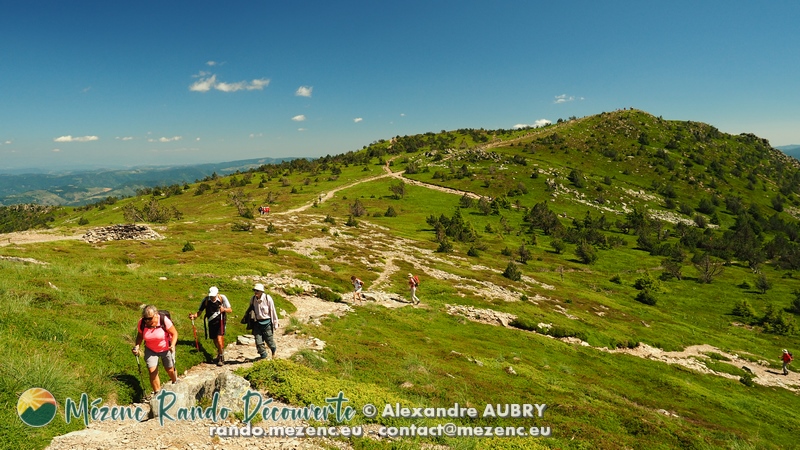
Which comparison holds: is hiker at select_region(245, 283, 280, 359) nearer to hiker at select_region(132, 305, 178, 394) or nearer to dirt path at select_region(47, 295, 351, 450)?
hiker at select_region(132, 305, 178, 394)

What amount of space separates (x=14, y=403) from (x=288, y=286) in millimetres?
23731

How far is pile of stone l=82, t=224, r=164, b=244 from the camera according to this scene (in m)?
53.7

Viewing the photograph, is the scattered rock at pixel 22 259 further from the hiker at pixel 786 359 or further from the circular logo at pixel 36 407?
the hiker at pixel 786 359

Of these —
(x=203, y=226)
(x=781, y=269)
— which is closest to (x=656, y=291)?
(x=781, y=269)

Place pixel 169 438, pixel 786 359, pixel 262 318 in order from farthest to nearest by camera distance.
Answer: pixel 786 359
pixel 262 318
pixel 169 438

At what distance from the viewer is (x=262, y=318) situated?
15883 millimetres

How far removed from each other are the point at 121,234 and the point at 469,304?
54.2m

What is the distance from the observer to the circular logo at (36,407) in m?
9.19

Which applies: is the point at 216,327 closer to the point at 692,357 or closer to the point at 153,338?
the point at 153,338

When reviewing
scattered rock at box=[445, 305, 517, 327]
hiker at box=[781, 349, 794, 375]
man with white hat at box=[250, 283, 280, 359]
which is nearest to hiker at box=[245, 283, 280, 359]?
man with white hat at box=[250, 283, 280, 359]

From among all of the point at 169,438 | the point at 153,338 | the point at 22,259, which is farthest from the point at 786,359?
the point at 22,259

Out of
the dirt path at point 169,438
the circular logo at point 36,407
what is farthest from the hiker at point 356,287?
the circular logo at point 36,407

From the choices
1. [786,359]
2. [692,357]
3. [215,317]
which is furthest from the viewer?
[786,359]

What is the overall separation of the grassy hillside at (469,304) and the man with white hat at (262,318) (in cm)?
170
